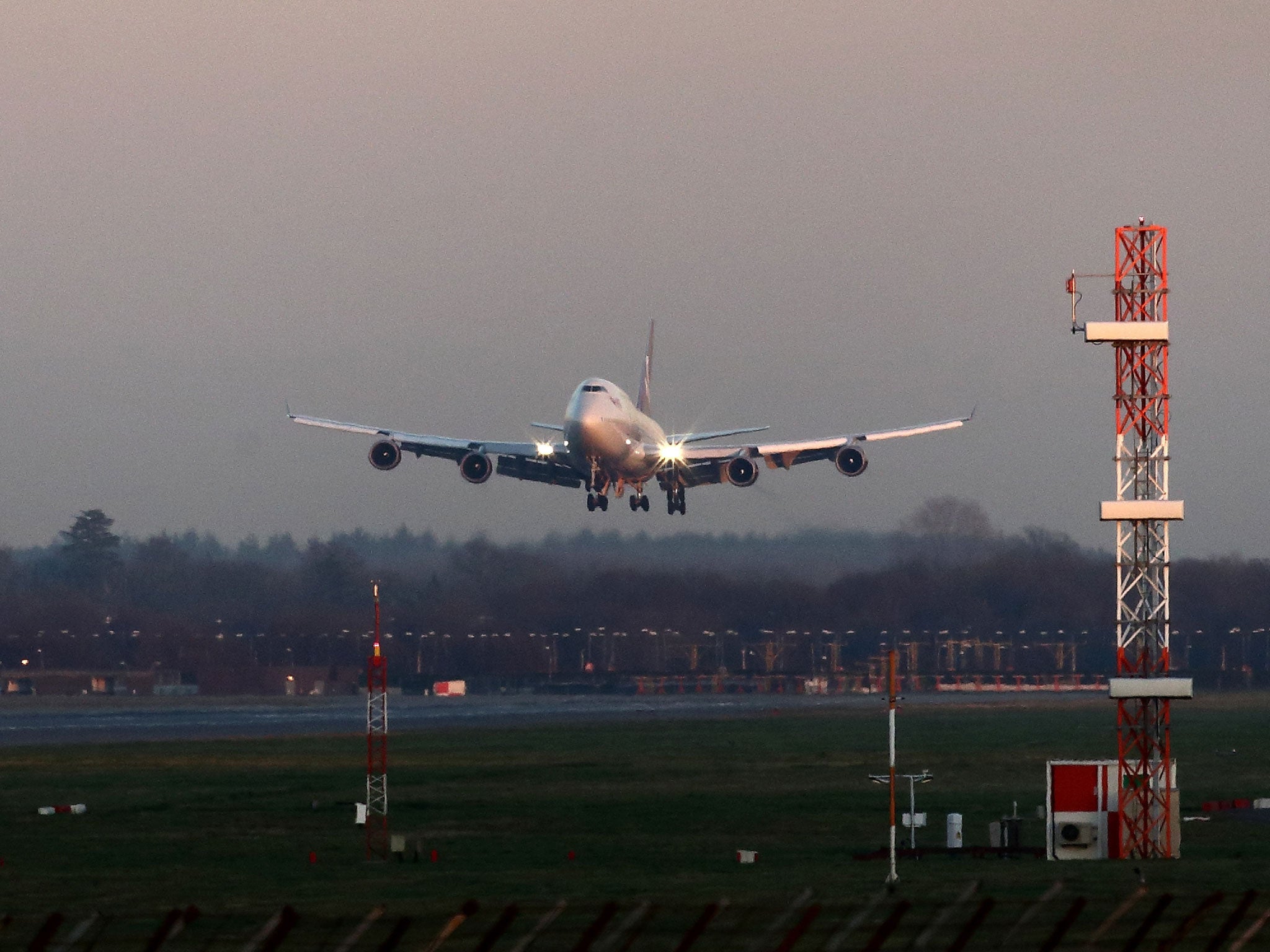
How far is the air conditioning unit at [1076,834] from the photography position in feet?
143

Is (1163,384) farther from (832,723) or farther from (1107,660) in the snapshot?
(1107,660)

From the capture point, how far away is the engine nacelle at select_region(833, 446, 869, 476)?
9412 centimetres

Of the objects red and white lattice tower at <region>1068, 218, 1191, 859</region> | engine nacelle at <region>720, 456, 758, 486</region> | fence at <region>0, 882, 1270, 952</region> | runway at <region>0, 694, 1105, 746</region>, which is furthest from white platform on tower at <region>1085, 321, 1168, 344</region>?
runway at <region>0, 694, 1105, 746</region>

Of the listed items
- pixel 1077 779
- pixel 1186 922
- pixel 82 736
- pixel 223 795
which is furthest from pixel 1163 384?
pixel 82 736

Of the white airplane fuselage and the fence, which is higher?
the white airplane fuselage

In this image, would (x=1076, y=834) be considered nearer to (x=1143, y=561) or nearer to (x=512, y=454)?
(x=1143, y=561)

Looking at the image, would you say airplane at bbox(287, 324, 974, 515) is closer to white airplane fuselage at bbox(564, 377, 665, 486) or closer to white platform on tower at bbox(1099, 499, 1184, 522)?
white airplane fuselage at bbox(564, 377, 665, 486)

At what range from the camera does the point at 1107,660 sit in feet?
637

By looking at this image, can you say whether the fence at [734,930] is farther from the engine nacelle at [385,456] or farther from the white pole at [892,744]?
the engine nacelle at [385,456]

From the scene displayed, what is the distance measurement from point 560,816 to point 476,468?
42.4 m

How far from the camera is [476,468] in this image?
96.0 metres

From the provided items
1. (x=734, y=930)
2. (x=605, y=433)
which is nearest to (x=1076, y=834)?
(x=734, y=930)

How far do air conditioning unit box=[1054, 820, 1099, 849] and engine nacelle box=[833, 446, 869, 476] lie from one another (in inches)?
2004

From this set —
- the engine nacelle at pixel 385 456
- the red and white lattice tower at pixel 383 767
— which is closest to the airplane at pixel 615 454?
the engine nacelle at pixel 385 456
